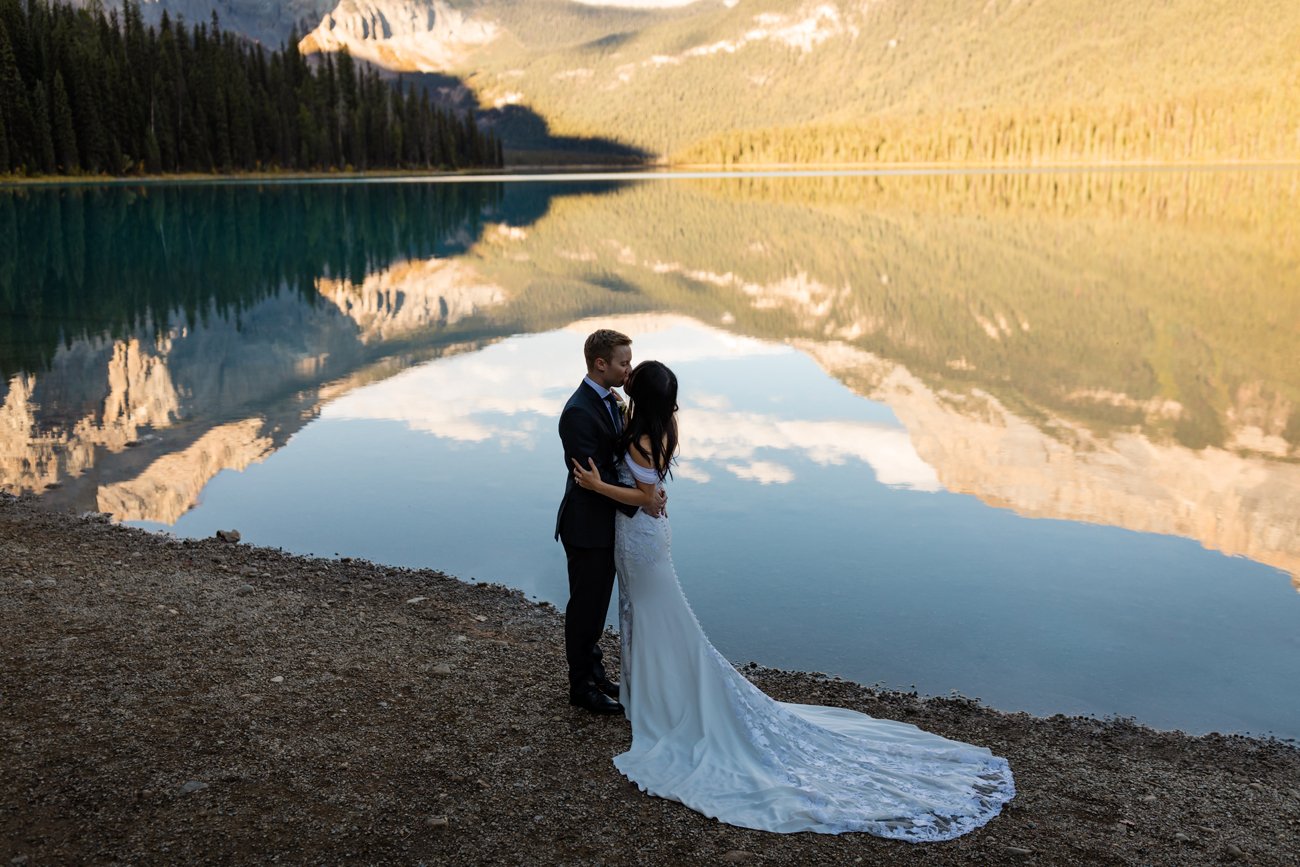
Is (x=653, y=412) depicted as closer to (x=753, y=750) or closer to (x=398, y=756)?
(x=753, y=750)

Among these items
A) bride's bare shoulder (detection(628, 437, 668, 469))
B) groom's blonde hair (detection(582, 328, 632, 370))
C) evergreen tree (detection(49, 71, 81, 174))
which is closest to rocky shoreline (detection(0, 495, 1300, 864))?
bride's bare shoulder (detection(628, 437, 668, 469))

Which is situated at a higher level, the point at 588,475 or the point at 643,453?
the point at 643,453

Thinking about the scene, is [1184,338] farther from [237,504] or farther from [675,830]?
[675,830]

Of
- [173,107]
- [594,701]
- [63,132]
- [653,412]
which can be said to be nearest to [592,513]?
[653,412]

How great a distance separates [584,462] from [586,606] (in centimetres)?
98

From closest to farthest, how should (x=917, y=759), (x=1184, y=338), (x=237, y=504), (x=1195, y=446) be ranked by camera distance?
(x=917, y=759)
(x=237, y=504)
(x=1195, y=446)
(x=1184, y=338)

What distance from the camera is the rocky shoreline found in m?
5.14

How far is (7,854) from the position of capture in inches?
194

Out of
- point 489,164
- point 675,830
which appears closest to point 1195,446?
point 675,830

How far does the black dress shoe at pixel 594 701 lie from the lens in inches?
261

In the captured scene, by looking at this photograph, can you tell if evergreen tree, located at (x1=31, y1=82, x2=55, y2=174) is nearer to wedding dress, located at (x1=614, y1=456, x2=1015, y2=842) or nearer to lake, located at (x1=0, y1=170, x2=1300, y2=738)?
lake, located at (x1=0, y1=170, x2=1300, y2=738)

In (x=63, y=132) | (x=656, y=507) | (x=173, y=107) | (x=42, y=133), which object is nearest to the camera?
(x=656, y=507)

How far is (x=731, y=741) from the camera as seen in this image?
595cm

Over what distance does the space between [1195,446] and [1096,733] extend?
366 inches
